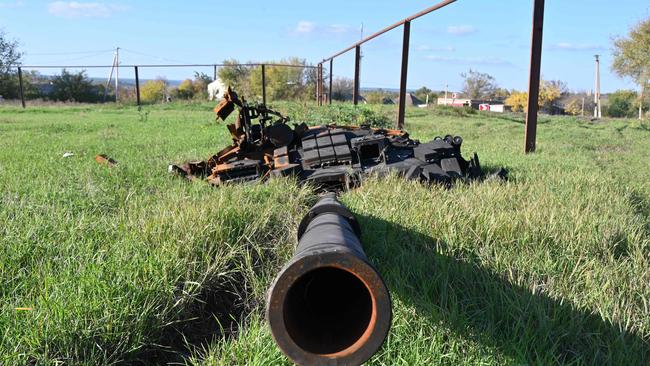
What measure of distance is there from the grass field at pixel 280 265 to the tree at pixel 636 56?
27.2 metres

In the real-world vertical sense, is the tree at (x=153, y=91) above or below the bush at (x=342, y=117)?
above

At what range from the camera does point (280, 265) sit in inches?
140

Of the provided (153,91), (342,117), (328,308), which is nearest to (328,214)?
(328,308)

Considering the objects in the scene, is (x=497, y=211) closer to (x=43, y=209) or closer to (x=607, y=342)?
(x=607, y=342)

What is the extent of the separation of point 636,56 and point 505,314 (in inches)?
1213

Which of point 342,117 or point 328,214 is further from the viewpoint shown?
point 342,117

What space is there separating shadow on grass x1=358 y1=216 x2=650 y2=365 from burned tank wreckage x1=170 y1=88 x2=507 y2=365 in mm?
549

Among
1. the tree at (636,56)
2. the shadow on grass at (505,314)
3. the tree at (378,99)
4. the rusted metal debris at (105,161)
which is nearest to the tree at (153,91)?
the tree at (378,99)

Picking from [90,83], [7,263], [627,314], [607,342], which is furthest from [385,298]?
[90,83]

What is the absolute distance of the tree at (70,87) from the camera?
43.0 m

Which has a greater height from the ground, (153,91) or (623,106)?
(153,91)

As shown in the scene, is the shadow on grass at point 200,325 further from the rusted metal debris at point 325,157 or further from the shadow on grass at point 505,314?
the rusted metal debris at point 325,157

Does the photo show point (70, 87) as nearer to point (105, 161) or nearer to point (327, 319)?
point (105, 161)

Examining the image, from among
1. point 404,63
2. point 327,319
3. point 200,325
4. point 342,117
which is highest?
point 404,63
